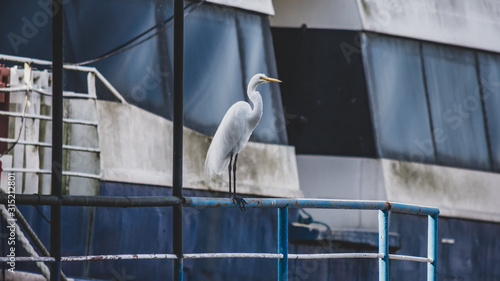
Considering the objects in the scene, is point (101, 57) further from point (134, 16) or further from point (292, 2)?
point (292, 2)

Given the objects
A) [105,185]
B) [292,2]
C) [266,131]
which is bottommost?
[105,185]

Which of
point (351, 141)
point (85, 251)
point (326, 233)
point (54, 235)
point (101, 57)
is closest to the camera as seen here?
point (54, 235)

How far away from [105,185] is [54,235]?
4097 mm

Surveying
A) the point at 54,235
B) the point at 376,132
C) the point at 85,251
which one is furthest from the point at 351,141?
the point at 54,235

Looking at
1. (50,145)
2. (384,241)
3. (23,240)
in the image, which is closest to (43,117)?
(50,145)

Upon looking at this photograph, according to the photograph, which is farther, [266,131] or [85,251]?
[266,131]

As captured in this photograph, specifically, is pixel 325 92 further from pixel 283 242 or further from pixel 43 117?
pixel 283 242

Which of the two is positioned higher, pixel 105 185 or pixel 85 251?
pixel 105 185

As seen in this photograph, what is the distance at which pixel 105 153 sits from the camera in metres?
8.38

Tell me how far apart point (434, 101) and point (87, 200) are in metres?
7.60

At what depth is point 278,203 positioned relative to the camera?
Answer: 5.06 meters

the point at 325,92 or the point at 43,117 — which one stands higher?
the point at 325,92

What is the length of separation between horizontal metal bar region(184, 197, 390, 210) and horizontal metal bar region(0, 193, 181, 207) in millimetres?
144

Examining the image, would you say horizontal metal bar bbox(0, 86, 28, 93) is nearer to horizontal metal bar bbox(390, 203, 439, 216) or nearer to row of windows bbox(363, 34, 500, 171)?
horizontal metal bar bbox(390, 203, 439, 216)
